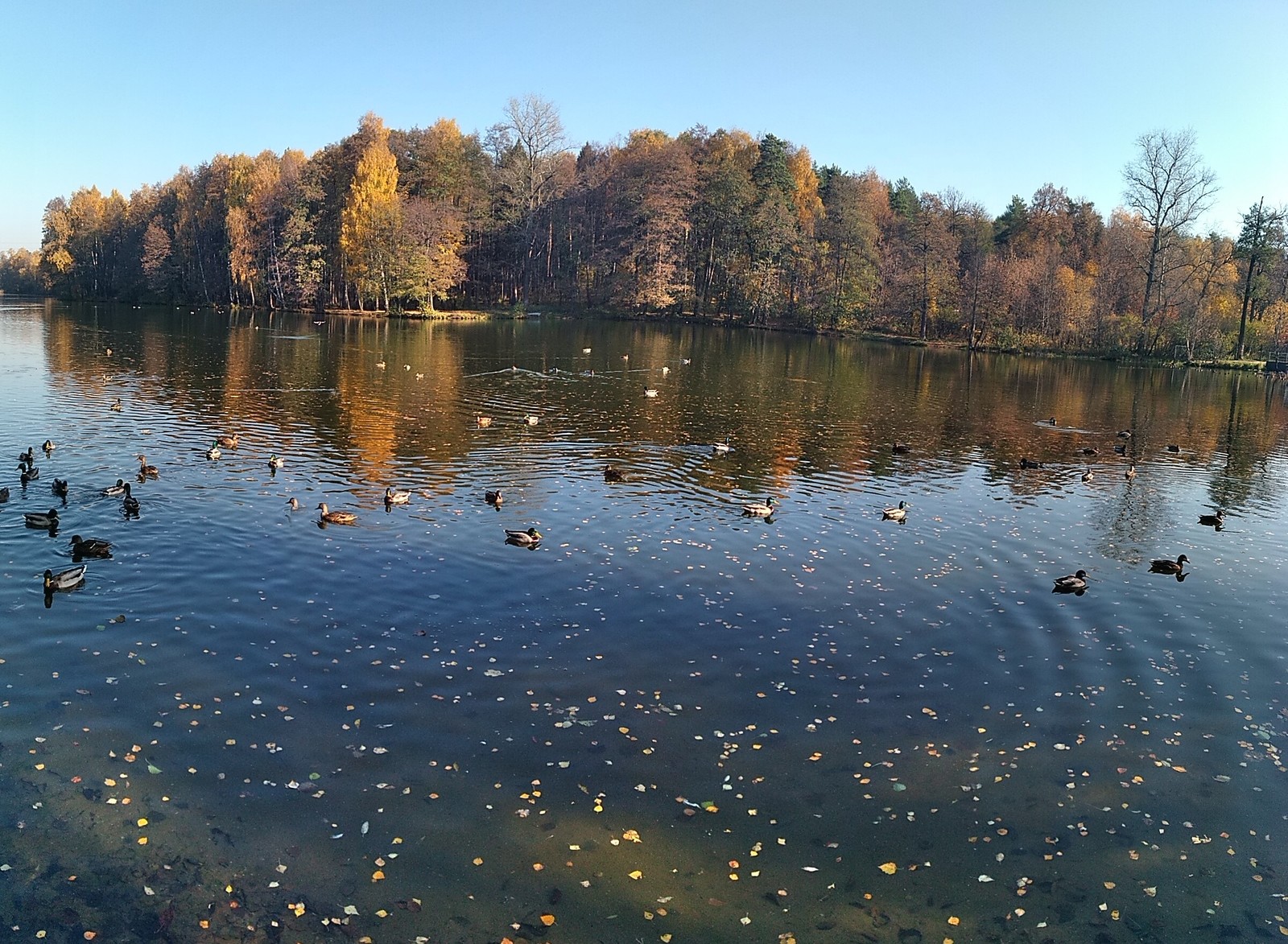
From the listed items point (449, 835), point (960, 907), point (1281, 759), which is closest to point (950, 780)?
point (960, 907)

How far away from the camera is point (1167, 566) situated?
20.2 meters

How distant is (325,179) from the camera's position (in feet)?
374

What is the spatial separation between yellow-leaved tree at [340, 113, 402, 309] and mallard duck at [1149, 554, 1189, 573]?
9712cm

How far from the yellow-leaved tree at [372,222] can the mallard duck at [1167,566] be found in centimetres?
9712

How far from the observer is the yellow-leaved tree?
10275cm

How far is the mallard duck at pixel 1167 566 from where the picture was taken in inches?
791

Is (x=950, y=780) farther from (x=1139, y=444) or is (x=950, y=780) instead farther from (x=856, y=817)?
(x=1139, y=444)

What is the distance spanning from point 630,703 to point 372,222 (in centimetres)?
10138

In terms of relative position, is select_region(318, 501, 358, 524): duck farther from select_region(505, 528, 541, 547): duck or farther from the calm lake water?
select_region(505, 528, 541, 547): duck

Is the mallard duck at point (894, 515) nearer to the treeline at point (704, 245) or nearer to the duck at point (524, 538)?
the duck at point (524, 538)

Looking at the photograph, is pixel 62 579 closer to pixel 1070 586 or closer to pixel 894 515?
pixel 894 515

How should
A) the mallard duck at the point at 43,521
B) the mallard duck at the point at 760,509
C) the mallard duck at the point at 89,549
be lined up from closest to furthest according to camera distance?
the mallard duck at the point at 89,549 → the mallard duck at the point at 43,521 → the mallard duck at the point at 760,509

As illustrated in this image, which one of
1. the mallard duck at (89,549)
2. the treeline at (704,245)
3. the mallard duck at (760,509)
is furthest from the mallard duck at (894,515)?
the treeline at (704,245)

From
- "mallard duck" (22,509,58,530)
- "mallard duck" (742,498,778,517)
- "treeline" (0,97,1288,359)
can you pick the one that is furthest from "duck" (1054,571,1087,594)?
"treeline" (0,97,1288,359)
